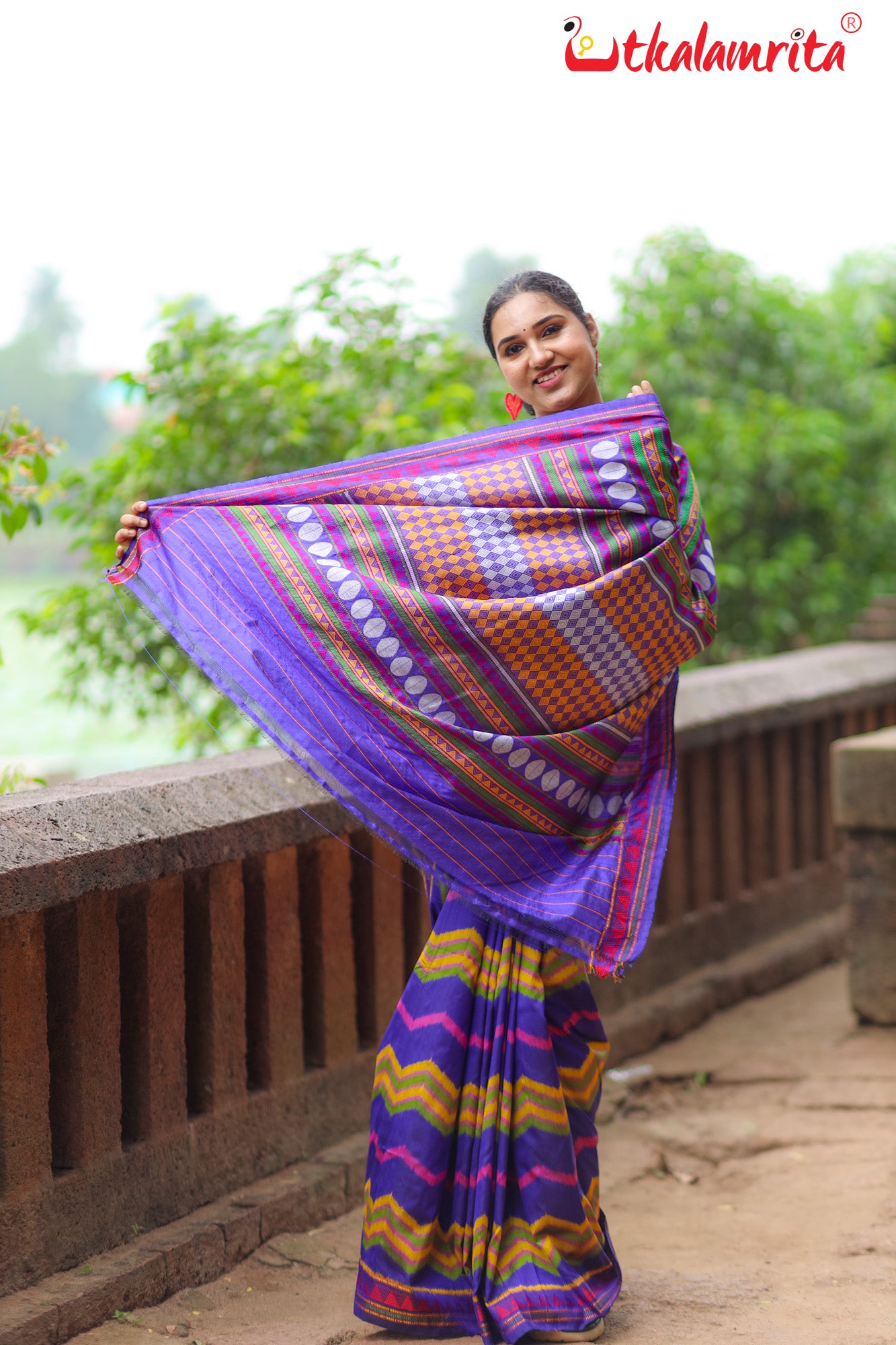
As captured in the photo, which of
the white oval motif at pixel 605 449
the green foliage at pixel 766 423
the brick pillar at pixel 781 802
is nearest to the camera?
the white oval motif at pixel 605 449

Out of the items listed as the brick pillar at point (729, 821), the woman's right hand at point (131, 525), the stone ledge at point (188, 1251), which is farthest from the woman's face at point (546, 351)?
the brick pillar at point (729, 821)

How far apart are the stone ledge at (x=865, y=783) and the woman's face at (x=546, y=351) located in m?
2.03

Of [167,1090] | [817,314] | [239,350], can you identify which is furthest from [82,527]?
[817,314]

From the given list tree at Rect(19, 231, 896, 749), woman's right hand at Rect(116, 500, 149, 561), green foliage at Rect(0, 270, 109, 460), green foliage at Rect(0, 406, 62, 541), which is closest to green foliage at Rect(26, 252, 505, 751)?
tree at Rect(19, 231, 896, 749)

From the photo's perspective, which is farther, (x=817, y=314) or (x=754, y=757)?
(x=817, y=314)

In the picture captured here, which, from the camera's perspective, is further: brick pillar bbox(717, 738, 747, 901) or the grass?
brick pillar bbox(717, 738, 747, 901)

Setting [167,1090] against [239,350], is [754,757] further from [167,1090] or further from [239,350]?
[167,1090]

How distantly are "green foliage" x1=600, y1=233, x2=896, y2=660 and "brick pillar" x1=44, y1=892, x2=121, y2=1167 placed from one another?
4.35 metres

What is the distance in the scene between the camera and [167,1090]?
2.72 m

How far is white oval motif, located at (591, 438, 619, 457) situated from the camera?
2490 millimetres

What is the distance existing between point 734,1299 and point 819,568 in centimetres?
470

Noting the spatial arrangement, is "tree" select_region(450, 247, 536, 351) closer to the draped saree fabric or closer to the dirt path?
the draped saree fabric

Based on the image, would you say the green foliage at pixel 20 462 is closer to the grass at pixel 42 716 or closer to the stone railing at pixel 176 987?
the grass at pixel 42 716

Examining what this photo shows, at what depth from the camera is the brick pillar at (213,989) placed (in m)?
2.84
